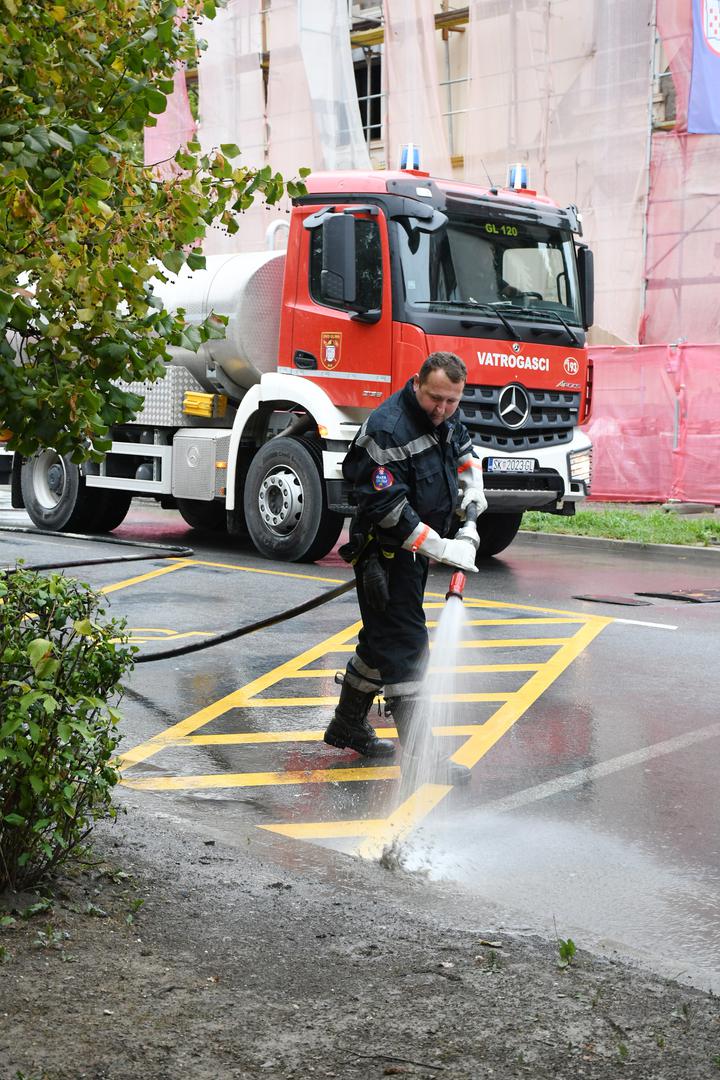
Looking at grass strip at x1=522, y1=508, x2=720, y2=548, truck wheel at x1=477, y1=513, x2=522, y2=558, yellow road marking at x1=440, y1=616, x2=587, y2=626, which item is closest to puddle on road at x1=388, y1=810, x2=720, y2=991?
yellow road marking at x1=440, y1=616, x2=587, y2=626

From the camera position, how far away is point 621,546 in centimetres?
1563

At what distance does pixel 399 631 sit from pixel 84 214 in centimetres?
304

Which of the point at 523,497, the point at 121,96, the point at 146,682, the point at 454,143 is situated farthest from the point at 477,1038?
the point at 454,143

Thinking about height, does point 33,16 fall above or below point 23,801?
above

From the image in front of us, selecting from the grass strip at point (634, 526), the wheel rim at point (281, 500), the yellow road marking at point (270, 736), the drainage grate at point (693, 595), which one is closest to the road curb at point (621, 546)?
the grass strip at point (634, 526)

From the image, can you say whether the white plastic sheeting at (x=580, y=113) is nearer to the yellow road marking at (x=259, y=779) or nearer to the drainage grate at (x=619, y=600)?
the drainage grate at (x=619, y=600)

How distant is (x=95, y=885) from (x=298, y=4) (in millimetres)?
20961

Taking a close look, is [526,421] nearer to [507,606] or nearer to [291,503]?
[291,503]

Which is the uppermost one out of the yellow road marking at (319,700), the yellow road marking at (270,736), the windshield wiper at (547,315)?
the windshield wiper at (547,315)

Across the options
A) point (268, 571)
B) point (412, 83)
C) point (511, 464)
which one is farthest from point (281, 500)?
point (412, 83)

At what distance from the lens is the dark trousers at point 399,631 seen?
625 cm

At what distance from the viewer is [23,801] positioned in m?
3.95

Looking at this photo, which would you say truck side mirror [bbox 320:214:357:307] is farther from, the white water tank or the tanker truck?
the white water tank

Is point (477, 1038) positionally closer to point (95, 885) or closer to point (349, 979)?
point (349, 979)
